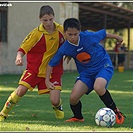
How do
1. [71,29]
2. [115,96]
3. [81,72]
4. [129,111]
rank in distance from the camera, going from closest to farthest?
1. [71,29]
2. [81,72]
3. [129,111]
4. [115,96]

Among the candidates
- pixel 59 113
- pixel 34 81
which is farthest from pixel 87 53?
pixel 59 113

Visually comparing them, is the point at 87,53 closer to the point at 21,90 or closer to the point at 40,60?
the point at 40,60

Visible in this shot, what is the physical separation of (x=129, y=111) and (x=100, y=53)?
1.74 meters

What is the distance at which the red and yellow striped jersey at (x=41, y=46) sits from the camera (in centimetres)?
675

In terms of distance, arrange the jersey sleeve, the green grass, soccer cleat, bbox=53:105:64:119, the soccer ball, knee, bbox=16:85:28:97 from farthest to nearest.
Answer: soccer cleat, bbox=53:105:64:119 < knee, bbox=16:85:28:97 < the jersey sleeve < the soccer ball < the green grass

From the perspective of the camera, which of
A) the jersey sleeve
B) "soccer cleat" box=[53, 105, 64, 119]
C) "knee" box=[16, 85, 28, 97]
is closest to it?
the jersey sleeve

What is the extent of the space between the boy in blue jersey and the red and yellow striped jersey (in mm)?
339

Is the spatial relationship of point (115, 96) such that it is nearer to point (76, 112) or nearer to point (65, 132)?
point (76, 112)

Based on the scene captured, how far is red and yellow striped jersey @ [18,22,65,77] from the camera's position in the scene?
22.2ft

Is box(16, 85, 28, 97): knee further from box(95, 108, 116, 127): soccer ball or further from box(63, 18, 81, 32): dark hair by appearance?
box(95, 108, 116, 127): soccer ball

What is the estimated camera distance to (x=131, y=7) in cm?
5428

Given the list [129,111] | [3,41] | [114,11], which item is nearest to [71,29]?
[129,111]

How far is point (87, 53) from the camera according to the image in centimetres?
639

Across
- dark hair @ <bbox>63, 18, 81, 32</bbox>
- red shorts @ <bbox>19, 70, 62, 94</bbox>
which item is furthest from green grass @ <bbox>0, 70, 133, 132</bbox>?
dark hair @ <bbox>63, 18, 81, 32</bbox>
